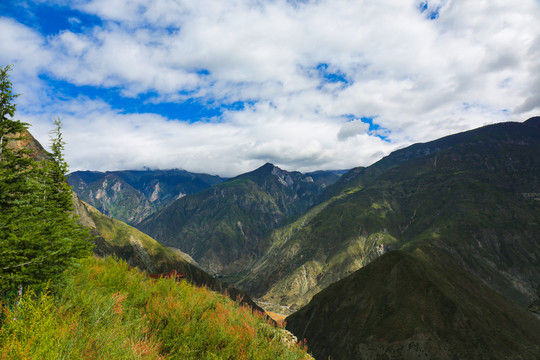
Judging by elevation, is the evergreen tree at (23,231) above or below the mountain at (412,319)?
above

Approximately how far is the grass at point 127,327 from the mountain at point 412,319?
73.3 metres

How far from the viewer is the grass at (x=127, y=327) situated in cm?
420

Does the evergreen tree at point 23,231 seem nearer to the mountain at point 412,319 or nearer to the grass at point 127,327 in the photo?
the grass at point 127,327

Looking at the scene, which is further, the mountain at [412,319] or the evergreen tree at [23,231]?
the mountain at [412,319]

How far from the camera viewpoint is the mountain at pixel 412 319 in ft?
203

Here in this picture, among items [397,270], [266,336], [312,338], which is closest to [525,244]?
[397,270]

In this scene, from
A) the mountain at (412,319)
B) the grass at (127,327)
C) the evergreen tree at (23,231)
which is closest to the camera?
the grass at (127,327)

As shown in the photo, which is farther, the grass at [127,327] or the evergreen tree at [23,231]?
the evergreen tree at [23,231]

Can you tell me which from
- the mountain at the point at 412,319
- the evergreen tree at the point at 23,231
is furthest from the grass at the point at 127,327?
the mountain at the point at 412,319

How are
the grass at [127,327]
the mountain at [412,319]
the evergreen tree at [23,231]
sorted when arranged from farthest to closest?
the mountain at [412,319]
the evergreen tree at [23,231]
the grass at [127,327]

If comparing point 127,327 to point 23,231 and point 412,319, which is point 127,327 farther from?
point 412,319

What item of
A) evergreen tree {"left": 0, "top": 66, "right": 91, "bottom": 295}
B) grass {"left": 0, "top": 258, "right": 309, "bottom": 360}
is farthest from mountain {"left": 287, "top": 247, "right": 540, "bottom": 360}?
evergreen tree {"left": 0, "top": 66, "right": 91, "bottom": 295}

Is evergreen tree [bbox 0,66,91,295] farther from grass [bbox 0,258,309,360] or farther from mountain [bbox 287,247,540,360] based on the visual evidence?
mountain [bbox 287,247,540,360]

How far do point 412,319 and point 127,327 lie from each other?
8144 cm
